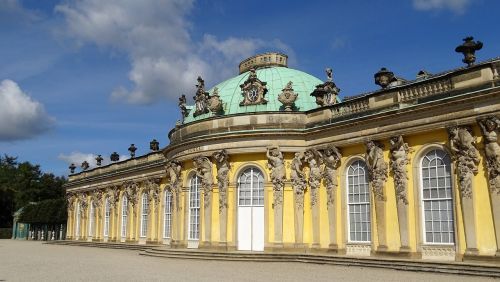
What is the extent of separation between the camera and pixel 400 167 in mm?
20125

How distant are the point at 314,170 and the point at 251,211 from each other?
3638 millimetres

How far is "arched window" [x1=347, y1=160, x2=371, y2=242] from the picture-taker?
2175 cm

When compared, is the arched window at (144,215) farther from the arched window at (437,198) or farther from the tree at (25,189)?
the tree at (25,189)

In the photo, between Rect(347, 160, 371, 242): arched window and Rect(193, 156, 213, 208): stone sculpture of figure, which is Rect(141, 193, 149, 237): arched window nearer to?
Rect(193, 156, 213, 208): stone sculpture of figure

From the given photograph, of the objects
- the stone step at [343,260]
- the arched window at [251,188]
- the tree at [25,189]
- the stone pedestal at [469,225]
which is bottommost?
the stone step at [343,260]

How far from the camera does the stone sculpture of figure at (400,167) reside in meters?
20.0

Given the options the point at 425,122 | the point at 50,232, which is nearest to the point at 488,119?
the point at 425,122

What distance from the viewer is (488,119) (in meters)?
17.3

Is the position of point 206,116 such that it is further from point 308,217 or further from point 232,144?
point 308,217

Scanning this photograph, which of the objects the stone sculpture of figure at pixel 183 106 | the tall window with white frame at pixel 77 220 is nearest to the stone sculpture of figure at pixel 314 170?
the stone sculpture of figure at pixel 183 106

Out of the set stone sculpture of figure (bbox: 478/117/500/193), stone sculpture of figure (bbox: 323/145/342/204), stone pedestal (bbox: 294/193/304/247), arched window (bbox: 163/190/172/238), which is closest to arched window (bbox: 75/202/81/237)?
arched window (bbox: 163/190/172/238)

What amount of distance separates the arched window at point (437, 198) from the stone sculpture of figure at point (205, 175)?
10356 mm

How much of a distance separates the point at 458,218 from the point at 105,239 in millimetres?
31088

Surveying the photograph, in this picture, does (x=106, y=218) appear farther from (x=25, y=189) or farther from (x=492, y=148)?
(x=25, y=189)
